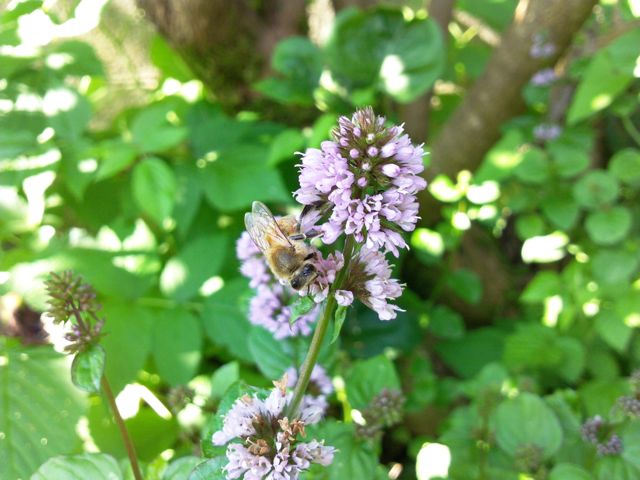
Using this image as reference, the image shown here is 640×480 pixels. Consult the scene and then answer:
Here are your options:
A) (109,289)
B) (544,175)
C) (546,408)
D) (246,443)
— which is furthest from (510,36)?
(246,443)

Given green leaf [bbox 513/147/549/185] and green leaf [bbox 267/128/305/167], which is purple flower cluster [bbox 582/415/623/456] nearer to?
green leaf [bbox 513/147/549/185]

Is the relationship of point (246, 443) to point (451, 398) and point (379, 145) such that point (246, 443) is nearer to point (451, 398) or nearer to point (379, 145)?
point (379, 145)

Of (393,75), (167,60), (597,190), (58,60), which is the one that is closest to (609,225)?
(597,190)

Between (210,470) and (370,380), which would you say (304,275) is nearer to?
(210,470)

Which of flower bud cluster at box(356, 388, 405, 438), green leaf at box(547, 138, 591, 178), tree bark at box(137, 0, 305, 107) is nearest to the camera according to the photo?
flower bud cluster at box(356, 388, 405, 438)

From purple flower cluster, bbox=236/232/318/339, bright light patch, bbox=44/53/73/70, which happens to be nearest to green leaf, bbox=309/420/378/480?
purple flower cluster, bbox=236/232/318/339

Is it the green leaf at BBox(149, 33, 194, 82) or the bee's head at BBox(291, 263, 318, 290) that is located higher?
the bee's head at BBox(291, 263, 318, 290)

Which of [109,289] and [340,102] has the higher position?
[340,102]
